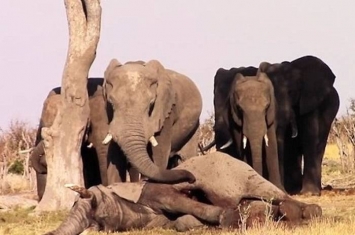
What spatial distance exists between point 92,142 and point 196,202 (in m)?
5.45

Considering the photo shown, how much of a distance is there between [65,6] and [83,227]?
6.06 m

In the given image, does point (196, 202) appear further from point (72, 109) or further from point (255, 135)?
point (255, 135)

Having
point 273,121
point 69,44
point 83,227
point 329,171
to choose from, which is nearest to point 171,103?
point 69,44

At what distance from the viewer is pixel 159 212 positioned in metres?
11.6

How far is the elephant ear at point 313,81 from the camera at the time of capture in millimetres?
21500

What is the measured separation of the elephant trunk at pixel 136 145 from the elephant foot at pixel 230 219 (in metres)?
1.13

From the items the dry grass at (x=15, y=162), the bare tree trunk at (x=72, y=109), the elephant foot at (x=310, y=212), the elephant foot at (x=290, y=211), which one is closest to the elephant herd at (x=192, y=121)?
the bare tree trunk at (x=72, y=109)

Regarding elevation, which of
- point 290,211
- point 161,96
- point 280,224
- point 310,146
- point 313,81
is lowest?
point 280,224

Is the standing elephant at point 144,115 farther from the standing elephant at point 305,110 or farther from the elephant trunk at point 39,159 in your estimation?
the standing elephant at point 305,110

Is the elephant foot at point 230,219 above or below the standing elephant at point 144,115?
below

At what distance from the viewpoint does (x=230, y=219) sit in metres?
10.9

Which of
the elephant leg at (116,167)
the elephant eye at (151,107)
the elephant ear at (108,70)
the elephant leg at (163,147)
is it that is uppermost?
the elephant ear at (108,70)

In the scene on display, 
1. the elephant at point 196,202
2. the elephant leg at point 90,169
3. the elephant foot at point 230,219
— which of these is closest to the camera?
the elephant foot at point 230,219

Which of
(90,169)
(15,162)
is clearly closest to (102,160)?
(90,169)
